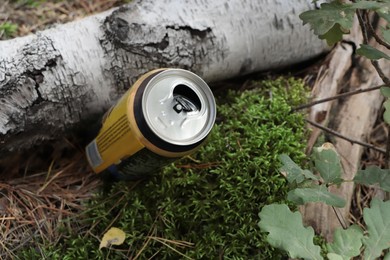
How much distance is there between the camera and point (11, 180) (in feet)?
5.63

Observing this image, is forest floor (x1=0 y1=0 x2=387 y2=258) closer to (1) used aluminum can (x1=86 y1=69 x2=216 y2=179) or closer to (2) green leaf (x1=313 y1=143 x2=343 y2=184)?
(1) used aluminum can (x1=86 y1=69 x2=216 y2=179)

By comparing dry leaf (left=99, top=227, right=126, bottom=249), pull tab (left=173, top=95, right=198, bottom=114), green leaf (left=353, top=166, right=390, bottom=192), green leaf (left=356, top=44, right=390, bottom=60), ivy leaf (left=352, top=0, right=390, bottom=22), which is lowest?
dry leaf (left=99, top=227, right=126, bottom=249)

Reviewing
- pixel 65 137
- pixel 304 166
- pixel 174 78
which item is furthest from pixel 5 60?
pixel 304 166

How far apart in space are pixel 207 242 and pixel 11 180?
0.71 meters

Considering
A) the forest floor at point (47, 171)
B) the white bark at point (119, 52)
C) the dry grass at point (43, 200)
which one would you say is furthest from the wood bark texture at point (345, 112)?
the dry grass at point (43, 200)

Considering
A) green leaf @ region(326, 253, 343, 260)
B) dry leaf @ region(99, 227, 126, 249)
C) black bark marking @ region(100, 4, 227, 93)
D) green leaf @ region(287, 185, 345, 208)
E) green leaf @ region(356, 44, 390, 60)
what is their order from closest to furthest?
green leaf @ region(326, 253, 343, 260)
green leaf @ region(287, 185, 345, 208)
green leaf @ region(356, 44, 390, 60)
dry leaf @ region(99, 227, 126, 249)
black bark marking @ region(100, 4, 227, 93)

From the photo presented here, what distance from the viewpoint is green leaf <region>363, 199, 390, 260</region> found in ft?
3.85

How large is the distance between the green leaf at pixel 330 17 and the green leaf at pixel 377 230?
466 millimetres

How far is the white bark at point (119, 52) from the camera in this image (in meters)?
1.58

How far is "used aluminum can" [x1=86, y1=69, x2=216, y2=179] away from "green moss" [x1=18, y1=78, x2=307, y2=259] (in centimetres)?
16

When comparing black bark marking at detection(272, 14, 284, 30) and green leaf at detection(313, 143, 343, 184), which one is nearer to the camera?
green leaf at detection(313, 143, 343, 184)

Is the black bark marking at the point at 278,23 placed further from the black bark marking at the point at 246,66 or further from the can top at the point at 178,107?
the can top at the point at 178,107

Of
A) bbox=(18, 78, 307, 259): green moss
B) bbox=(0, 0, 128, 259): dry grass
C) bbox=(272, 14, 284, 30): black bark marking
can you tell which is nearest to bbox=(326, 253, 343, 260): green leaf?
bbox=(18, 78, 307, 259): green moss

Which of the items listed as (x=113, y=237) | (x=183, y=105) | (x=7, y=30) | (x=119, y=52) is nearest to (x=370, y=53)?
(x=183, y=105)
